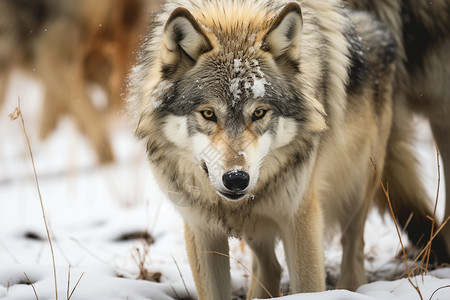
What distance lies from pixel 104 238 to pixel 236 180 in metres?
2.44

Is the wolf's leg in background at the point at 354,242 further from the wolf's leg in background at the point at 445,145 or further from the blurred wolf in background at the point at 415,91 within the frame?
the wolf's leg in background at the point at 445,145

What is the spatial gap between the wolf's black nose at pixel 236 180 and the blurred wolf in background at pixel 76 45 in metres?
4.31

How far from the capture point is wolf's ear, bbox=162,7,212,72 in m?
2.04

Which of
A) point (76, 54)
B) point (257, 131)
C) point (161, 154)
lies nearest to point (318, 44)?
point (257, 131)

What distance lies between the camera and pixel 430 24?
11.8 ft

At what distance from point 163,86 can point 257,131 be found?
16.9 inches

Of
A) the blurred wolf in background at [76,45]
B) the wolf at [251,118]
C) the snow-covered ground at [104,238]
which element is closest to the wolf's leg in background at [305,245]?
the wolf at [251,118]

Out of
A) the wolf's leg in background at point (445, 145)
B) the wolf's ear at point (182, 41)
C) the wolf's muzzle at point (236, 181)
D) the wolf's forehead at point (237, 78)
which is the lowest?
the wolf's leg in background at point (445, 145)

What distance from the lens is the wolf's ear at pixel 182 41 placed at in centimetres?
204

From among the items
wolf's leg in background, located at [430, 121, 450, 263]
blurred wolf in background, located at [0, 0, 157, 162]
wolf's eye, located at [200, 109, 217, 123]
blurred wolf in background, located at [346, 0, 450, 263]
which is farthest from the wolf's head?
blurred wolf in background, located at [0, 0, 157, 162]

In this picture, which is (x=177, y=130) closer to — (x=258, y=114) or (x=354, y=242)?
(x=258, y=114)

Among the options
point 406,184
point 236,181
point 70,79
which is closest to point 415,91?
point 406,184

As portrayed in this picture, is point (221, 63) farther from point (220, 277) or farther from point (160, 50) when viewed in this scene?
point (220, 277)

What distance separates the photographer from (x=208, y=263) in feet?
8.45
